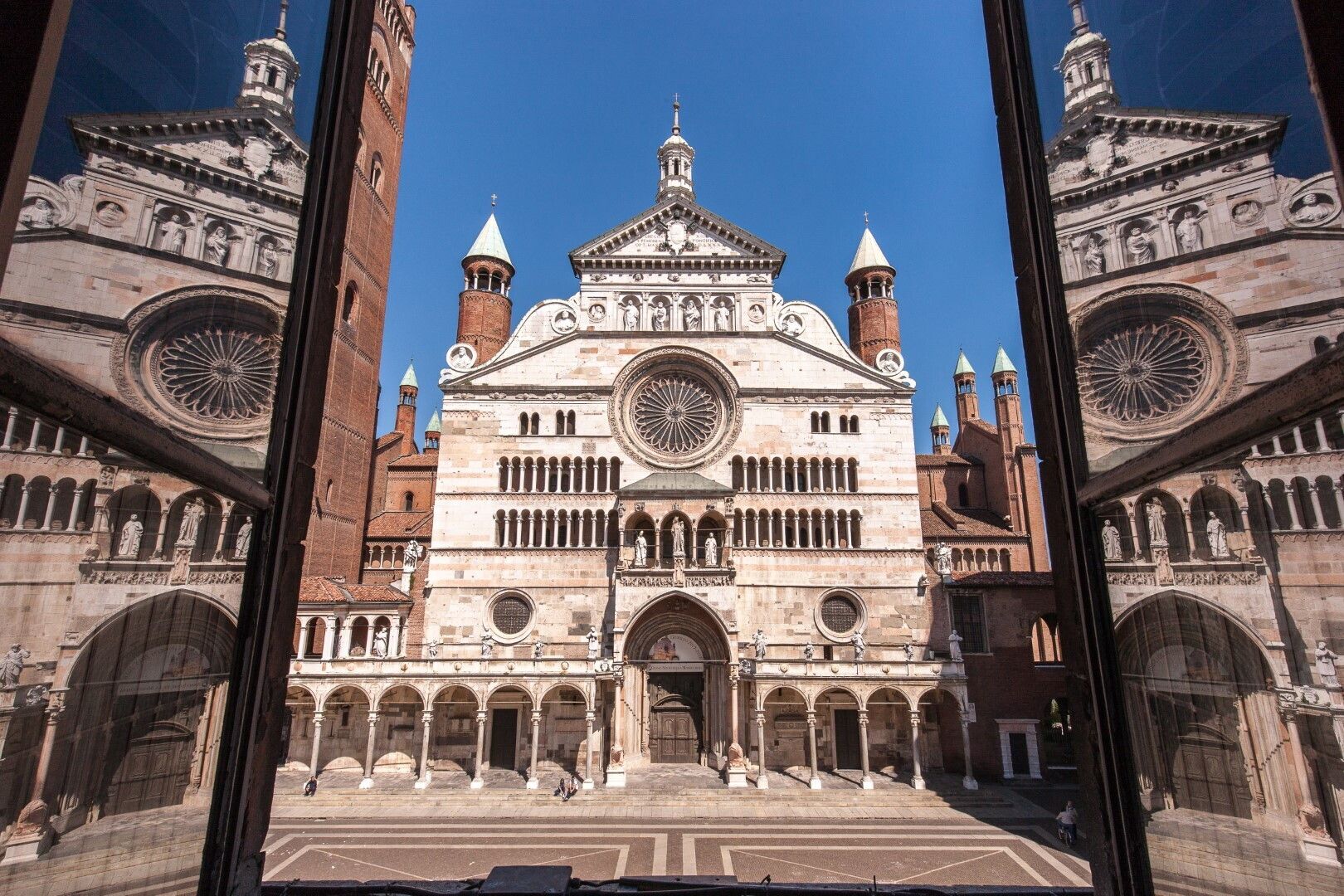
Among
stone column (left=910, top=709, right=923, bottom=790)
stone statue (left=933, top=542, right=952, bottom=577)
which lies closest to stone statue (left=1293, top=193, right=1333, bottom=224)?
stone column (left=910, top=709, right=923, bottom=790)

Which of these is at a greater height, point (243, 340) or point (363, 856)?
point (243, 340)

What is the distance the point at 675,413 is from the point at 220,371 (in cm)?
3064

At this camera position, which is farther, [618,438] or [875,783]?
[618,438]

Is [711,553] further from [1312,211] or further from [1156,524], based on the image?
[1312,211]

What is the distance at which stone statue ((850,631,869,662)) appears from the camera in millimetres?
28547

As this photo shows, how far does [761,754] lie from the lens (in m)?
27.2

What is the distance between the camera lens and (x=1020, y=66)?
3869mm

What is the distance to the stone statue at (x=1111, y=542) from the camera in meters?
2.89

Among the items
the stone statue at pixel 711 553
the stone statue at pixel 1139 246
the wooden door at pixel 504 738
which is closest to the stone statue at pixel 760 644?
the stone statue at pixel 711 553

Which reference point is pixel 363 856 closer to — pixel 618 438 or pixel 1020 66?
pixel 618 438

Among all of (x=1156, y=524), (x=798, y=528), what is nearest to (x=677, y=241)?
(x=798, y=528)

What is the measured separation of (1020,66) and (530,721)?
30.1 metres

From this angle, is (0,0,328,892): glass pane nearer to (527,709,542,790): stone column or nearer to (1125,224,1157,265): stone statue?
(1125,224,1157,265): stone statue

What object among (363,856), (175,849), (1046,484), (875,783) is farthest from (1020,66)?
(875,783)
